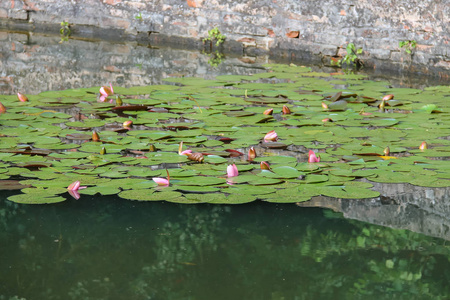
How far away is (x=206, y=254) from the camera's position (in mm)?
2031

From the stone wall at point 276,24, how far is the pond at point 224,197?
3.75 feet

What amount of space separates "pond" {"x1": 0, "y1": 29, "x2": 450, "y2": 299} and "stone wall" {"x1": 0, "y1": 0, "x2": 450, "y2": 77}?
3.75 ft

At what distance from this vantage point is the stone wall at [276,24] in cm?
533

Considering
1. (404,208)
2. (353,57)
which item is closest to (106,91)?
(404,208)

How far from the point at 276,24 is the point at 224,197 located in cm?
430

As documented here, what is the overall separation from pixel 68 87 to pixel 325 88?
1.81m

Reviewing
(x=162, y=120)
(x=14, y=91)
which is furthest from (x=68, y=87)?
(x=162, y=120)

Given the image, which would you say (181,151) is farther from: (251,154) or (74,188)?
(74,188)

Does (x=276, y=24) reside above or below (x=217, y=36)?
above

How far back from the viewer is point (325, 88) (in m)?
4.62

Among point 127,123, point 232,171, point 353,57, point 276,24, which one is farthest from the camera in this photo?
point 276,24

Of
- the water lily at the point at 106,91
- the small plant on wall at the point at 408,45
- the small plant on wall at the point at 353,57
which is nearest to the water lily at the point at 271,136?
the water lily at the point at 106,91

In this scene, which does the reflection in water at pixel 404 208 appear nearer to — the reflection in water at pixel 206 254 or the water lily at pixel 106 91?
the reflection in water at pixel 206 254

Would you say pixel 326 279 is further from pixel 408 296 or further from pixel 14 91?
pixel 14 91
